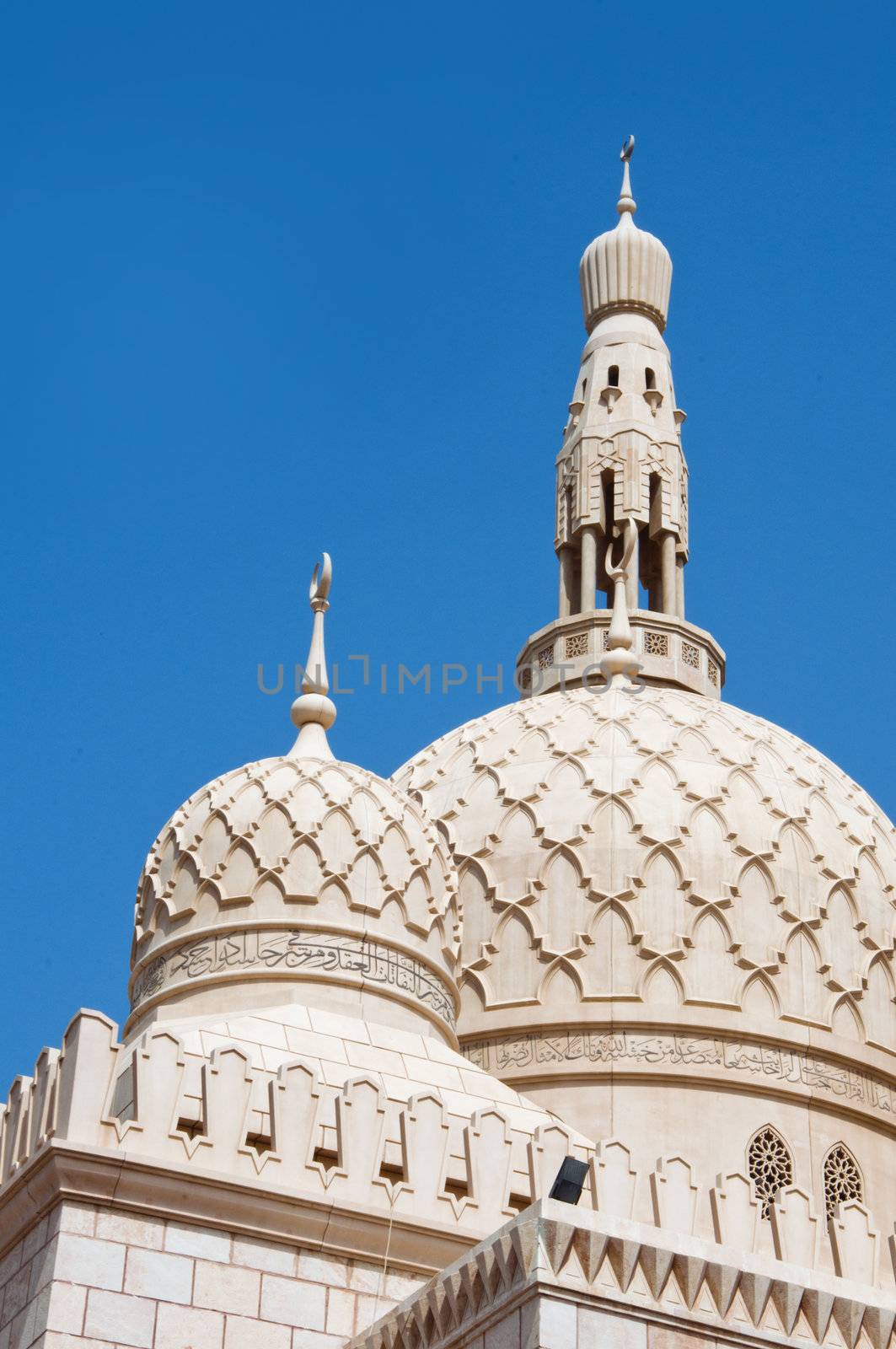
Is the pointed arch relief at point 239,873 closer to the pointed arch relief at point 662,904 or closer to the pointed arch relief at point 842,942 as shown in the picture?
the pointed arch relief at point 662,904

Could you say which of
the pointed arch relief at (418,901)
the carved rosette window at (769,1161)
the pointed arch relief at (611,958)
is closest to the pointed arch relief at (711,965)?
the pointed arch relief at (611,958)

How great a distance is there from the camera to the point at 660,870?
79.3 feet

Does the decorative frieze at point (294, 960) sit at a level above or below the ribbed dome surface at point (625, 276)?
below

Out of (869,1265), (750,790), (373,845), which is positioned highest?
(750,790)

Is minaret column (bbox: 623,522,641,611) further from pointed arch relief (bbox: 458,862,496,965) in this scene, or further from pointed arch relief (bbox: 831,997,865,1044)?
pointed arch relief (bbox: 831,997,865,1044)

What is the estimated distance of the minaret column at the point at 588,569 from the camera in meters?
29.2

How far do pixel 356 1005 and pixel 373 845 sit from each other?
1.64m

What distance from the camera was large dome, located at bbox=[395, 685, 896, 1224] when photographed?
75.9 ft

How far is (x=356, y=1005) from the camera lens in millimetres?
19156

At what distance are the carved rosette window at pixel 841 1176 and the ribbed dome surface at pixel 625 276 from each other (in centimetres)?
1240

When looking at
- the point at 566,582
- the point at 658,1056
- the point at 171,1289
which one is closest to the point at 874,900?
the point at 658,1056

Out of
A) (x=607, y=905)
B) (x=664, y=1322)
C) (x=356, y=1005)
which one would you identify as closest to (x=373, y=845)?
(x=356, y=1005)

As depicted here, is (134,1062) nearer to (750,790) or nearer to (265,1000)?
(265,1000)

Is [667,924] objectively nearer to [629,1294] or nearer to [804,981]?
[804,981]
